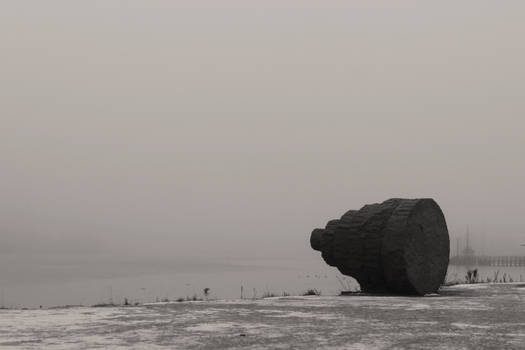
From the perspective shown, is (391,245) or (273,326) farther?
(391,245)

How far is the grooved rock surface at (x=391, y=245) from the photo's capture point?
12430mm

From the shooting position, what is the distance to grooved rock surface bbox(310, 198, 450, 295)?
12.4 m

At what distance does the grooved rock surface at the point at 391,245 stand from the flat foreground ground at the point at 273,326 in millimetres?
2254

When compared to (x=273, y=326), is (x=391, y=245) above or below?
above

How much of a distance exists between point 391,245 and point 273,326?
5.80 metres

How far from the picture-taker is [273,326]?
7.10 meters

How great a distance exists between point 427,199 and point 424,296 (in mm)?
2035

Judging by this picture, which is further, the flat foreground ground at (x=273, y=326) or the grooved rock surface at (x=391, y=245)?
the grooved rock surface at (x=391, y=245)

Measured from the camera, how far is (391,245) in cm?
1241

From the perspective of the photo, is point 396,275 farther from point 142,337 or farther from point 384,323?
point 142,337

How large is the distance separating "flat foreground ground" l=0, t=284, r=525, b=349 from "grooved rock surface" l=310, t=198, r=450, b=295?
225cm

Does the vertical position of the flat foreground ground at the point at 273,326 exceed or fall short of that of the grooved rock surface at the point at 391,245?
it falls short

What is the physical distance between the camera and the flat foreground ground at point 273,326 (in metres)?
5.93

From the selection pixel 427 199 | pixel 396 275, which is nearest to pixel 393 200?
pixel 427 199
